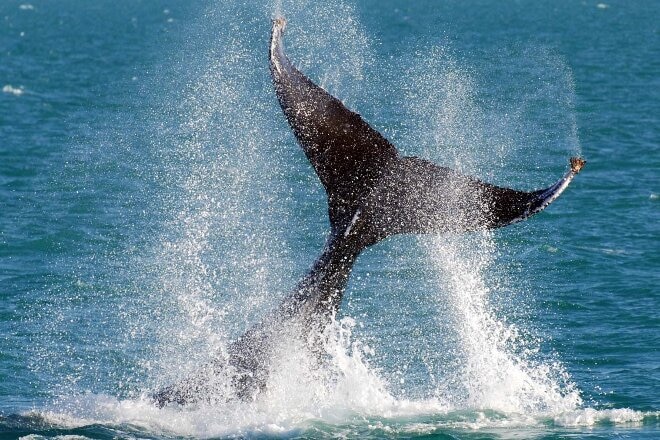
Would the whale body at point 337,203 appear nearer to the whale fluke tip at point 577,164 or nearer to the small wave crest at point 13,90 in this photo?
the whale fluke tip at point 577,164

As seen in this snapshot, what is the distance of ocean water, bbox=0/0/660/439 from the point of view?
15.9 meters

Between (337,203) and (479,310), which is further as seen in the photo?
(479,310)

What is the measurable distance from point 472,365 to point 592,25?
287 feet

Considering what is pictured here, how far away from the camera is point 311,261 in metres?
24.3

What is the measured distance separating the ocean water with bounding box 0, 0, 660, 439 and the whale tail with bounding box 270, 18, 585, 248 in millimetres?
1463

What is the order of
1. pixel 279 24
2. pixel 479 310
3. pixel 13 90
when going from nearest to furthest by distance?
pixel 279 24 < pixel 479 310 < pixel 13 90

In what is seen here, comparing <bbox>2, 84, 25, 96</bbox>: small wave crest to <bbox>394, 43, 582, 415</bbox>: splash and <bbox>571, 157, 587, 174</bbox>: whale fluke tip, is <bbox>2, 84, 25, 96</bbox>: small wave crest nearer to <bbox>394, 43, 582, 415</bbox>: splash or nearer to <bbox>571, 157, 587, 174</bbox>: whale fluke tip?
<bbox>394, 43, 582, 415</bbox>: splash

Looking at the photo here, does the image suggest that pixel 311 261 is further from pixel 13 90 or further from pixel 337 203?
pixel 13 90

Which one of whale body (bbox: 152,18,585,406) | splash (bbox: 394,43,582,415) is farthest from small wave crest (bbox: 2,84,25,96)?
whale body (bbox: 152,18,585,406)

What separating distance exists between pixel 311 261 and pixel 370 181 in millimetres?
10120

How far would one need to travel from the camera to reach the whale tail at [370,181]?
533 inches

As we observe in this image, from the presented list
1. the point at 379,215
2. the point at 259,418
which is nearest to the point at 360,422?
the point at 259,418

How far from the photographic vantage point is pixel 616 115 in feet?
152

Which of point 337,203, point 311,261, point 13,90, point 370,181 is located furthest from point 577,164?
point 13,90
